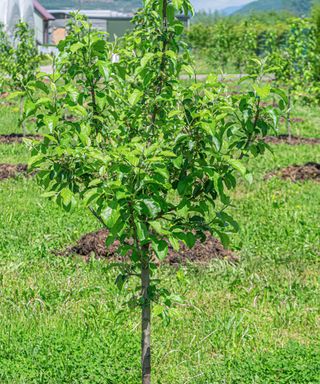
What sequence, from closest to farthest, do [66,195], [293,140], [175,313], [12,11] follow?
1. [66,195]
2. [175,313]
3. [293,140]
4. [12,11]

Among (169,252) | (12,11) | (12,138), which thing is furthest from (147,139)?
(12,11)

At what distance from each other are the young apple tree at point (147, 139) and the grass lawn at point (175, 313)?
1.97 feet

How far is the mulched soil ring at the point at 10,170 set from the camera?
1053 cm

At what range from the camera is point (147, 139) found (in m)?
3.89

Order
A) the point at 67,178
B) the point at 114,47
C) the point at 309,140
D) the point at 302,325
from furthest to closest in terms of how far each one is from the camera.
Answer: the point at 309,140 → the point at 302,325 → the point at 114,47 → the point at 67,178

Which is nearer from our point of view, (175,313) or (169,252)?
(175,313)

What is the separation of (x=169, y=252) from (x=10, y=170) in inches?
180

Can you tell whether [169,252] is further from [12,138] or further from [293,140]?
[293,140]

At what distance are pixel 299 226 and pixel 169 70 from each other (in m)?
4.51

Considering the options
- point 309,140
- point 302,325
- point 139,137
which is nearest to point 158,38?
point 139,137

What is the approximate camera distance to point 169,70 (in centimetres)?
374

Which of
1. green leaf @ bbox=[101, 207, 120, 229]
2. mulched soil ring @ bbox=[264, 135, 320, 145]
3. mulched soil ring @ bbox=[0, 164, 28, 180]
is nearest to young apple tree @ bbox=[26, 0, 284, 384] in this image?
green leaf @ bbox=[101, 207, 120, 229]

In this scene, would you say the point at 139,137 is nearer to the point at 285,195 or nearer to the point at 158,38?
the point at 158,38

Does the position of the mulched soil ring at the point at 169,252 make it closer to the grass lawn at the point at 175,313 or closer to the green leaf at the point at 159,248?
the grass lawn at the point at 175,313
